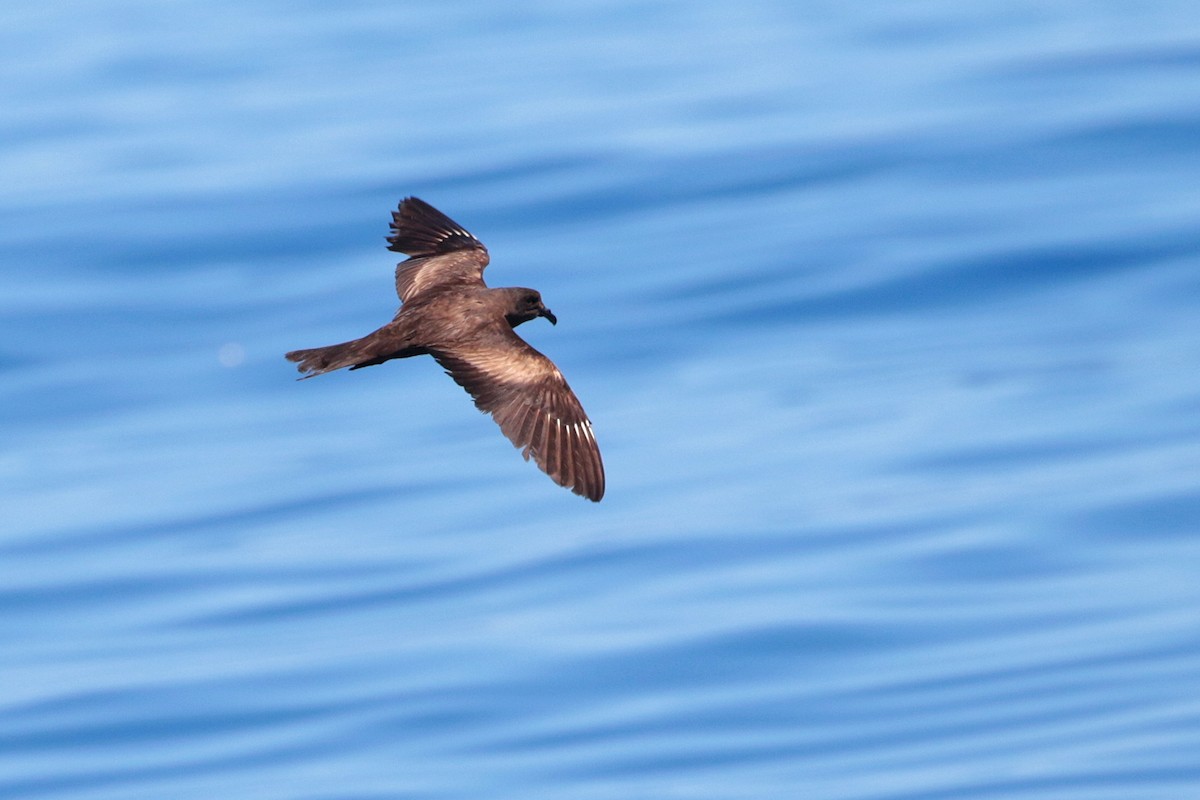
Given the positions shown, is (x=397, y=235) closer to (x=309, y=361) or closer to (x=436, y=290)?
(x=436, y=290)

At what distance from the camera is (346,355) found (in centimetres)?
987

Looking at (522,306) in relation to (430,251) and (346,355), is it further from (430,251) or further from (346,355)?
(430,251)

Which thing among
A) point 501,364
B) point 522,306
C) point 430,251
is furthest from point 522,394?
point 430,251

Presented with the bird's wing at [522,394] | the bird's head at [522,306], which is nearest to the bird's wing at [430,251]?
the bird's head at [522,306]

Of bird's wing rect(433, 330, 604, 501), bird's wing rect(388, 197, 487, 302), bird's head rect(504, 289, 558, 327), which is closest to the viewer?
bird's wing rect(433, 330, 604, 501)

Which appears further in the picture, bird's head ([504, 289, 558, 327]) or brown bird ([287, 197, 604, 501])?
bird's head ([504, 289, 558, 327])

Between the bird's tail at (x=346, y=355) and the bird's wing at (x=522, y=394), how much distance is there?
0.30 m

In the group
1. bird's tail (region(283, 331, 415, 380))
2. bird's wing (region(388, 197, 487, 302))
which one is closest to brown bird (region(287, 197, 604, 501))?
bird's tail (region(283, 331, 415, 380))

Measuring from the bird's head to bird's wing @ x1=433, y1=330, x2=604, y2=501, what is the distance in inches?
15.1

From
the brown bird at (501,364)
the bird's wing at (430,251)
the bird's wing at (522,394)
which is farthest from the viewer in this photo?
the bird's wing at (430,251)

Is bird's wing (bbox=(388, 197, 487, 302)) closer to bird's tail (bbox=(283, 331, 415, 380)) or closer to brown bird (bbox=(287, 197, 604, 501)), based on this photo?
brown bird (bbox=(287, 197, 604, 501))

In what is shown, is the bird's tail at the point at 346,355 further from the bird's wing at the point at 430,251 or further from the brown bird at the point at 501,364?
the bird's wing at the point at 430,251

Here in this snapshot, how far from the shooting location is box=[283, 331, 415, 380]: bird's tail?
9812 millimetres

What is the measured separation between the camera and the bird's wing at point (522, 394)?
9.88 m
